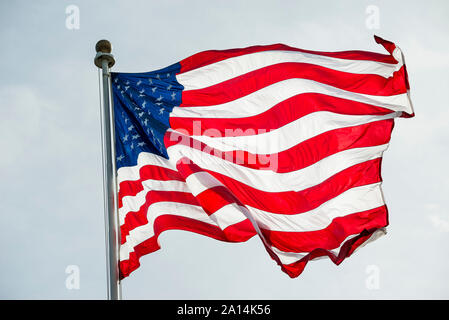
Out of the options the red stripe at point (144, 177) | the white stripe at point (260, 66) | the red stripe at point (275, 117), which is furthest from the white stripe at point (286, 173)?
the white stripe at point (260, 66)

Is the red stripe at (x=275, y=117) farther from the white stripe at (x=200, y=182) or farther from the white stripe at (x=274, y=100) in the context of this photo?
the white stripe at (x=200, y=182)

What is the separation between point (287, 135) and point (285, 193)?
107 centimetres

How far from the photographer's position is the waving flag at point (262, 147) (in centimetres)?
1155

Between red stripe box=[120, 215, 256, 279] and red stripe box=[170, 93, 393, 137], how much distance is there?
5.12 ft

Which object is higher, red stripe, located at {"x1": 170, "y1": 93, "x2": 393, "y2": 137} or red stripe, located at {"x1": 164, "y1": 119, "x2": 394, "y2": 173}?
red stripe, located at {"x1": 170, "y1": 93, "x2": 393, "y2": 137}

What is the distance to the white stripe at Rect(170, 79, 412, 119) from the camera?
12133mm

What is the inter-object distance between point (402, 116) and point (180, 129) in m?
3.87

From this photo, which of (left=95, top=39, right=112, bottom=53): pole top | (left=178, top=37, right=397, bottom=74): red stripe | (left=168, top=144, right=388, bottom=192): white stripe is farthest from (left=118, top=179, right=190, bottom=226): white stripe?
(left=95, top=39, right=112, bottom=53): pole top

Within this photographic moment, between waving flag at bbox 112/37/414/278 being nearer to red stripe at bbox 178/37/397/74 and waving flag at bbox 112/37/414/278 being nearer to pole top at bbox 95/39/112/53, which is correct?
red stripe at bbox 178/37/397/74

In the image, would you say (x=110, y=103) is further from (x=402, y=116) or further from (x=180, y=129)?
(x=402, y=116)

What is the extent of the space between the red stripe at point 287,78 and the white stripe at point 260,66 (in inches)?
3.2
